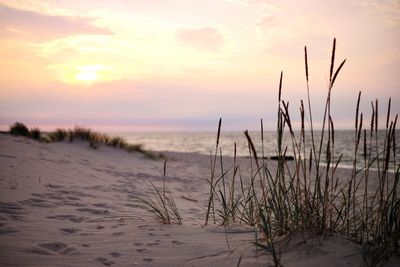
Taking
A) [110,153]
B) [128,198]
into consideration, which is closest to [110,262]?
[128,198]

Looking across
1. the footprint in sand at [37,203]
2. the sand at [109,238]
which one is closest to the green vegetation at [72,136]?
the sand at [109,238]

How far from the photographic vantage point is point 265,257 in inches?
77.4

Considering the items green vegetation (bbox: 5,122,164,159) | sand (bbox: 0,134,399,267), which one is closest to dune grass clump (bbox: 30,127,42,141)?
green vegetation (bbox: 5,122,164,159)

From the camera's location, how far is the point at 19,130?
1084 centimetres

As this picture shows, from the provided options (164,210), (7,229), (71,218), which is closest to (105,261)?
(7,229)

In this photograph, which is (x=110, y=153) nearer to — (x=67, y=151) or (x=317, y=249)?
(x=67, y=151)

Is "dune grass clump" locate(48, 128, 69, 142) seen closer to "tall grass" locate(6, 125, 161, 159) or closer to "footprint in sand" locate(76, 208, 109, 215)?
"tall grass" locate(6, 125, 161, 159)

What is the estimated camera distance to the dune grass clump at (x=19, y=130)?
10.5 m

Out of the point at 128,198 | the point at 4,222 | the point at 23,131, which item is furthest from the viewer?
the point at 23,131

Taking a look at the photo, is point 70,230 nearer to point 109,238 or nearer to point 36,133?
point 109,238

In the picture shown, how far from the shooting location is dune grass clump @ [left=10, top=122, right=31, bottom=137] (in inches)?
414

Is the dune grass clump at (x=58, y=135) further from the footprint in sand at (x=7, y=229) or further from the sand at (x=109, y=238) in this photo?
the footprint in sand at (x=7, y=229)

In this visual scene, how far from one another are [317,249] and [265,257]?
1.11 feet

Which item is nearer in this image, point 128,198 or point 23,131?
point 128,198
